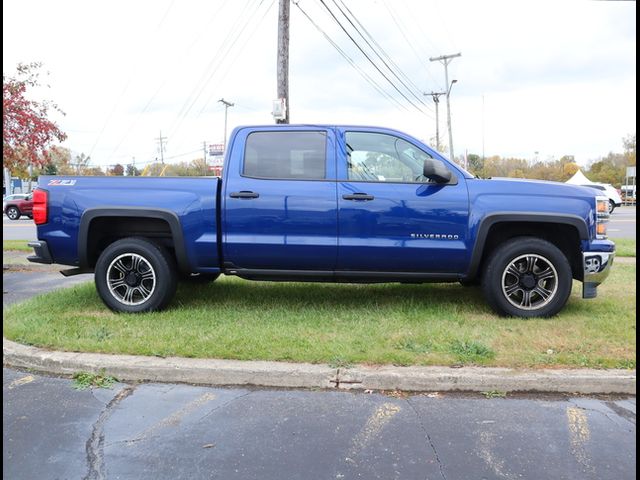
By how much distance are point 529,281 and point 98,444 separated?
4040 mm

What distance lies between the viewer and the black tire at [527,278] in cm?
506

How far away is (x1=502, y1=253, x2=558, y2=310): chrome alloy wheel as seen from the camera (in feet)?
16.8

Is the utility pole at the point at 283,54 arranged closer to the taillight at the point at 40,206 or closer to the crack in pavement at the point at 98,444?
the taillight at the point at 40,206


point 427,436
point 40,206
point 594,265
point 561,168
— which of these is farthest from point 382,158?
point 561,168

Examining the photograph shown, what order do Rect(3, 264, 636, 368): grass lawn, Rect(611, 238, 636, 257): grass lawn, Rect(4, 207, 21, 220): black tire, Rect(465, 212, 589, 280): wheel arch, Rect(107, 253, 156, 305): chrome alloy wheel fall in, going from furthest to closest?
Rect(4, 207, 21, 220): black tire → Rect(611, 238, 636, 257): grass lawn → Rect(107, 253, 156, 305): chrome alloy wheel → Rect(465, 212, 589, 280): wheel arch → Rect(3, 264, 636, 368): grass lawn

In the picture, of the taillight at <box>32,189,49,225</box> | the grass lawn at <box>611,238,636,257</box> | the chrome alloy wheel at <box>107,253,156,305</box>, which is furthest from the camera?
the grass lawn at <box>611,238,636,257</box>

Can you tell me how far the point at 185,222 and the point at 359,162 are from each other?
1.82m

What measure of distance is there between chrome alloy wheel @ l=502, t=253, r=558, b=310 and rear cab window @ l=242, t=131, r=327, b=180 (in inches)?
82.1

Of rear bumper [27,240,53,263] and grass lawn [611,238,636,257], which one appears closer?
rear bumper [27,240,53,263]

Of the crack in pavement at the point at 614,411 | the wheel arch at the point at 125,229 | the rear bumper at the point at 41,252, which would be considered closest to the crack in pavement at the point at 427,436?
the crack in pavement at the point at 614,411

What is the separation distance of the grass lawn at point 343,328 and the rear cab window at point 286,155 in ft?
4.69

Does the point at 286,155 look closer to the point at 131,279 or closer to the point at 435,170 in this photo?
the point at 435,170

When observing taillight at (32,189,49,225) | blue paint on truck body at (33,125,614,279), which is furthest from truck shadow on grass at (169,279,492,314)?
taillight at (32,189,49,225)

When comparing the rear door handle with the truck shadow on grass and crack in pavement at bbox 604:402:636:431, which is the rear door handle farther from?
crack in pavement at bbox 604:402:636:431
